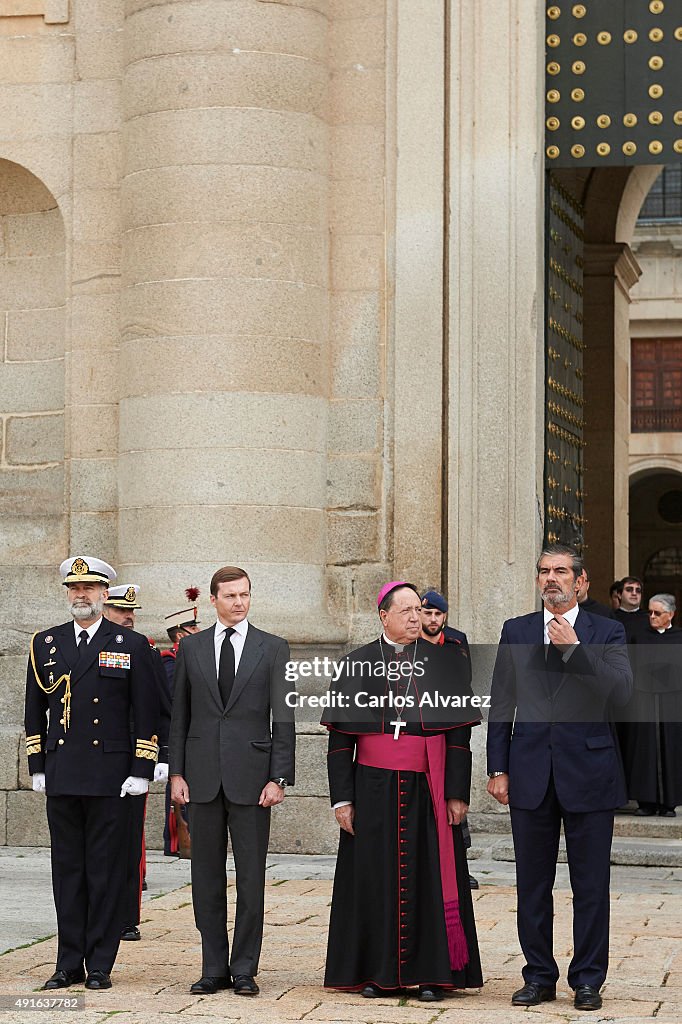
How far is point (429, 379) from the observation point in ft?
42.0

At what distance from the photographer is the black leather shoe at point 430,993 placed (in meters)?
7.50

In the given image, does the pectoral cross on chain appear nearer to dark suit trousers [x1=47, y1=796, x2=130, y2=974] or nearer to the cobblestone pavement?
the cobblestone pavement

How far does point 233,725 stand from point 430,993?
1.36 m

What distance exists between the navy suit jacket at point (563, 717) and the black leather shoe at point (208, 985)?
1.41 m

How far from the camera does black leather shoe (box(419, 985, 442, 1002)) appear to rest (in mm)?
7496

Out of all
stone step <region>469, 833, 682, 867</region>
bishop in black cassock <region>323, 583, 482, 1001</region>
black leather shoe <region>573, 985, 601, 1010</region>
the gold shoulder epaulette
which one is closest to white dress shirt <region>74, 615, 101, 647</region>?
the gold shoulder epaulette

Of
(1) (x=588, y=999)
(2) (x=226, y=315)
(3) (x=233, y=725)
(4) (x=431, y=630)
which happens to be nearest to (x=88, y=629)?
(3) (x=233, y=725)

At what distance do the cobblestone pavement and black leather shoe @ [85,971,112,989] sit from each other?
0.18 ft

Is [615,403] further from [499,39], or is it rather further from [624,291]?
[499,39]

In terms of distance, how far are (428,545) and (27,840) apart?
3.32 meters

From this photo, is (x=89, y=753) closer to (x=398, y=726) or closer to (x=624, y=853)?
(x=398, y=726)

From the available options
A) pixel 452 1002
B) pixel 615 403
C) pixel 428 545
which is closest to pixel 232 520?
pixel 428 545

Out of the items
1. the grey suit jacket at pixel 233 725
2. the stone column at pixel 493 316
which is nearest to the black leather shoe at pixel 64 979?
the grey suit jacket at pixel 233 725

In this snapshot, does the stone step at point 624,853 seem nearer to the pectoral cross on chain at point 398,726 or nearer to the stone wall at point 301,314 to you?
the stone wall at point 301,314
